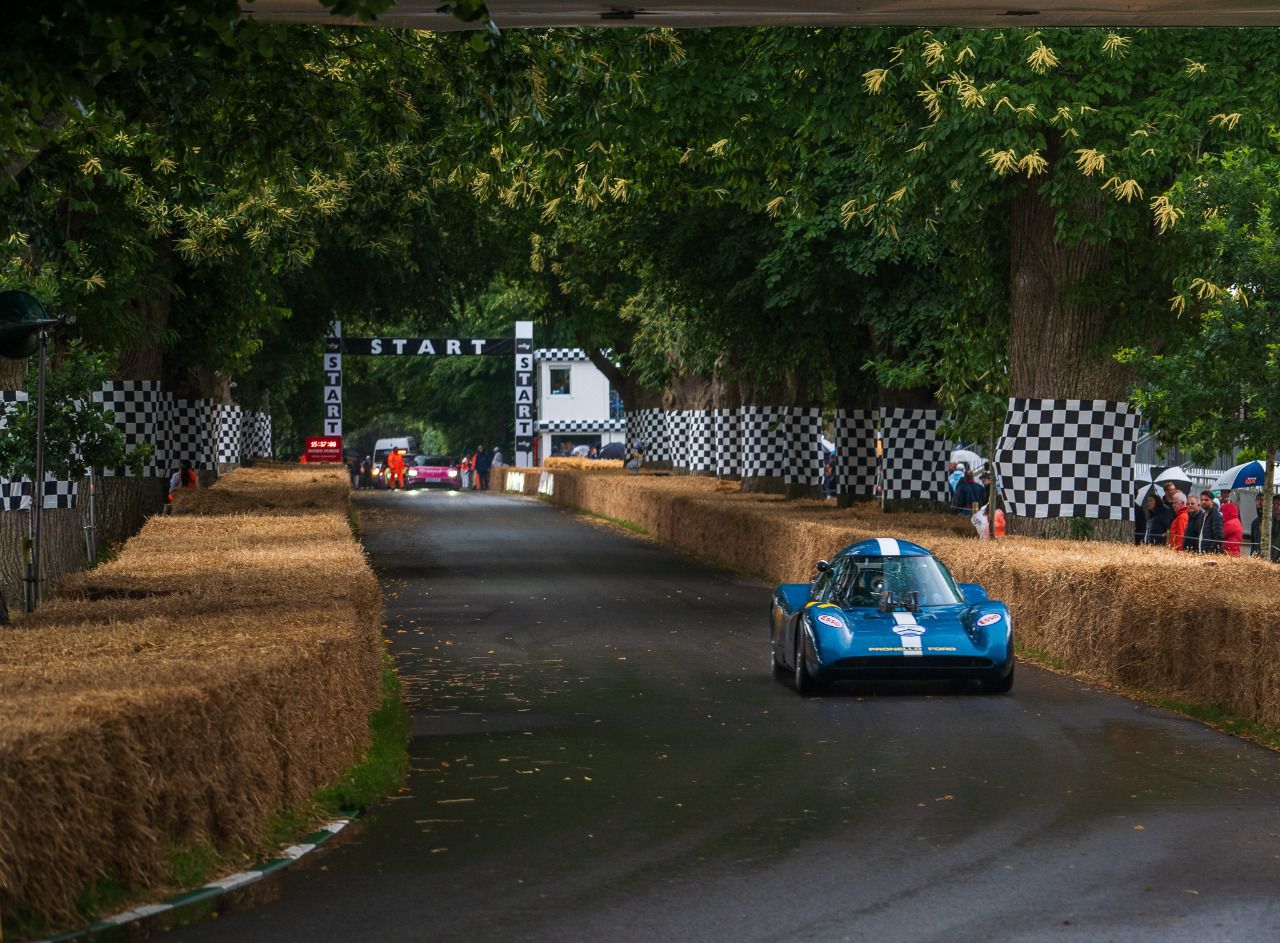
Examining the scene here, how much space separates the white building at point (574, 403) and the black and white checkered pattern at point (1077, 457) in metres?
89.9

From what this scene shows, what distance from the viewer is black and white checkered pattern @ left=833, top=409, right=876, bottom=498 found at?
38812 mm

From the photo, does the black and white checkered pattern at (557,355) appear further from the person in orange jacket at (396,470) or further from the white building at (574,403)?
the person in orange jacket at (396,470)

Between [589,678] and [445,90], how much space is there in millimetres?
5605

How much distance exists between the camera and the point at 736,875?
9133mm

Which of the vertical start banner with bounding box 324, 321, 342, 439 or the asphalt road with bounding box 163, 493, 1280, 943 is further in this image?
the vertical start banner with bounding box 324, 321, 342, 439

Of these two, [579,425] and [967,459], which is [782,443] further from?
[579,425]

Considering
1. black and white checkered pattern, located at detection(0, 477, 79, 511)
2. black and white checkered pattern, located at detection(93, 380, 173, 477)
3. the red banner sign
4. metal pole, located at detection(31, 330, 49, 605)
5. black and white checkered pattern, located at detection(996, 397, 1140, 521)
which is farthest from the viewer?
the red banner sign

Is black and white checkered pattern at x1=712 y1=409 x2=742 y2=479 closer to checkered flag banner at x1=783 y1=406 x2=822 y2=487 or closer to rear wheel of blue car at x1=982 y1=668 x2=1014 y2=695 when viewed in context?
checkered flag banner at x1=783 y1=406 x2=822 y2=487

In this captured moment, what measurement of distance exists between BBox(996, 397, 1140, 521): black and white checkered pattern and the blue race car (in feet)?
22.5

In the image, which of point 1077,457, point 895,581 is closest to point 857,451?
point 1077,457

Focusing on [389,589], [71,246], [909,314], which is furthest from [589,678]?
[909,314]

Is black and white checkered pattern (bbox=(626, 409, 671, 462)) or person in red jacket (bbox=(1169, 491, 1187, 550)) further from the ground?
black and white checkered pattern (bbox=(626, 409, 671, 462))

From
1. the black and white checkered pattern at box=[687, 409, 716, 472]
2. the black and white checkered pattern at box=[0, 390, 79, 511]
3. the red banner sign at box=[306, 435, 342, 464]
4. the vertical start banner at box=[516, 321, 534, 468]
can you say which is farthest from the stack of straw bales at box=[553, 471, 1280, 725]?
the vertical start banner at box=[516, 321, 534, 468]

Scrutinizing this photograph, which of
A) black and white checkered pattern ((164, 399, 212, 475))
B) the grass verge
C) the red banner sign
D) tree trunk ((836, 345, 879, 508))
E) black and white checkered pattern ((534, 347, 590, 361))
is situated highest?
black and white checkered pattern ((534, 347, 590, 361))
